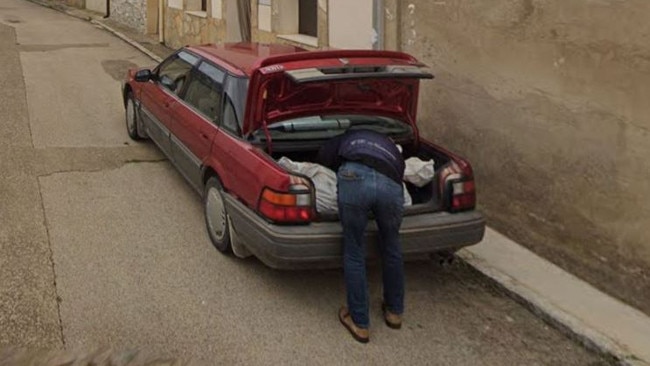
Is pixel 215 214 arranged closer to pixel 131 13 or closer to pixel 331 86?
pixel 331 86

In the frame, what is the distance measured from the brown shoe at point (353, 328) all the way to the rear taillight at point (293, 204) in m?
0.67

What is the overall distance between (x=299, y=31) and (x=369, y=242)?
7286 mm

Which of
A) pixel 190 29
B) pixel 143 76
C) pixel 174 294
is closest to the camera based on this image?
pixel 174 294

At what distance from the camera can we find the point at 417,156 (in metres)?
5.04

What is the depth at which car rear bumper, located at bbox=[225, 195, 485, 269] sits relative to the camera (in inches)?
160

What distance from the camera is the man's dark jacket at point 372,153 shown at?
395 cm

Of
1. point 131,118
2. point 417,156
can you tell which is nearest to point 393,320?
point 417,156

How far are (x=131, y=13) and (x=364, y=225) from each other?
17.8 meters

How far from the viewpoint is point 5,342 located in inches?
145

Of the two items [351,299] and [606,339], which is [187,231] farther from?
[606,339]

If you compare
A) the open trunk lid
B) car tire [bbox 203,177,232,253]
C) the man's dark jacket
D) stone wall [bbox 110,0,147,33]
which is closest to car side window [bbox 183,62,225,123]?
car tire [bbox 203,177,232,253]

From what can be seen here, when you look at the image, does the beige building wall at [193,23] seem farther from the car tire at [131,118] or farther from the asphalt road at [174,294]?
the asphalt road at [174,294]

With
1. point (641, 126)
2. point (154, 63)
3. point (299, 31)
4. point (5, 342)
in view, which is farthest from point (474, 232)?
point (154, 63)

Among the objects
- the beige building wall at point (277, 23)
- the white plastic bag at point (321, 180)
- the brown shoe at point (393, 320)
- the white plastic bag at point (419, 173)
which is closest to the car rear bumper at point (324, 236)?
the white plastic bag at point (321, 180)
